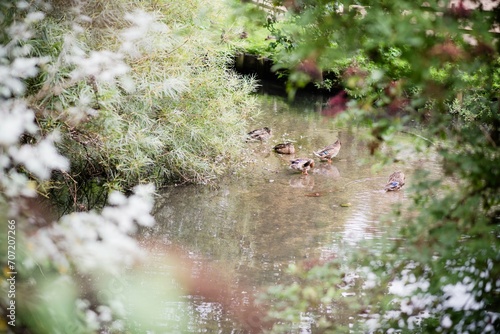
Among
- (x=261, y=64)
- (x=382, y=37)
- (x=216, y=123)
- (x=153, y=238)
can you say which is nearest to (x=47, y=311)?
(x=382, y=37)

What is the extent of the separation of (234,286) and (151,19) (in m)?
2.44

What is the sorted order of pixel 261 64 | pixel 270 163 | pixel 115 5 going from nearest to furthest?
1. pixel 115 5
2. pixel 270 163
3. pixel 261 64

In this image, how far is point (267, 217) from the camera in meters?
5.74

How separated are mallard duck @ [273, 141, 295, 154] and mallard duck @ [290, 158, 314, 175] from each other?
0.64m

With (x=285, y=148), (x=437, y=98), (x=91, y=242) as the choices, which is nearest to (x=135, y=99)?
(x=285, y=148)

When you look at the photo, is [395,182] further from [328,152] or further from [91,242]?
[91,242]

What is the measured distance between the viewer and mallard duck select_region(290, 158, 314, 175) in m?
7.20

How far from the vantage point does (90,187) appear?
5.79 metres

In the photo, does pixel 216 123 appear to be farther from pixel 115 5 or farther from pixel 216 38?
pixel 115 5

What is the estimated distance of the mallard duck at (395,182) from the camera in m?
6.48

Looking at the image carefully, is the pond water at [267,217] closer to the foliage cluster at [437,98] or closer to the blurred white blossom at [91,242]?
the foliage cluster at [437,98]

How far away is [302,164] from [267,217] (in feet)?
5.29

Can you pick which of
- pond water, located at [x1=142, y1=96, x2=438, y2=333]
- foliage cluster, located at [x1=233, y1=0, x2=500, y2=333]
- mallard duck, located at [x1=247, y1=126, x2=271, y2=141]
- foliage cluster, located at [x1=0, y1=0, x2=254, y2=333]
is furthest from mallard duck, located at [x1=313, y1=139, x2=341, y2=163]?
foliage cluster, located at [x1=233, y1=0, x2=500, y2=333]

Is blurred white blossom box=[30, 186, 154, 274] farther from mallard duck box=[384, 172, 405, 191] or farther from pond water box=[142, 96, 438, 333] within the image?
mallard duck box=[384, 172, 405, 191]
